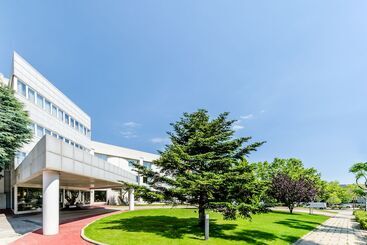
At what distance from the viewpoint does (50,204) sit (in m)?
15.7

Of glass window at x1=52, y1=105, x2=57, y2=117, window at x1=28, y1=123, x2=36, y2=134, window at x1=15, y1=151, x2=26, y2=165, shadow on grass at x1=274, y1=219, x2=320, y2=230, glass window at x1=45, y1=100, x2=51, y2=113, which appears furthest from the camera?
glass window at x1=52, y1=105, x2=57, y2=117

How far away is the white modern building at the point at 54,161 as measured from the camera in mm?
15852

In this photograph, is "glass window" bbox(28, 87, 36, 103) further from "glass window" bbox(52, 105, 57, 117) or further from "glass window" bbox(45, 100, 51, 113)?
"glass window" bbox(52, 105, 57, 117)

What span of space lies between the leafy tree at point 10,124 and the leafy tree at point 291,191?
28.8 meters

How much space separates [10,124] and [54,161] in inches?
587

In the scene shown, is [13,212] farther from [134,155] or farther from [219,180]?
[134,155]

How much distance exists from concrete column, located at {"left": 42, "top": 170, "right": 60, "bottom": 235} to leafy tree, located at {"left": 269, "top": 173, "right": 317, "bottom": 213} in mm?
27040

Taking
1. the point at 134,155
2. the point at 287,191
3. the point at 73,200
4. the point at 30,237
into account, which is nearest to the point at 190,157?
the point at 30,237

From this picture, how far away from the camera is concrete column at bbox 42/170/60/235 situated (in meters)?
15.6

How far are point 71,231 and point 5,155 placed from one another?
44.2 feet

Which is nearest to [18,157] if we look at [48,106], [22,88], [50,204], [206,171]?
[48,106]

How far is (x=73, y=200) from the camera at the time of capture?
4069 centimetres

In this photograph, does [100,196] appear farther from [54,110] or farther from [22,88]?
[22,88]

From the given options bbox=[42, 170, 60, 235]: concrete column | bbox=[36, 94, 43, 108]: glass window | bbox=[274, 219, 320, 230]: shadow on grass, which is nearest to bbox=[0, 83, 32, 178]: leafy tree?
bbox=[36, 94, 43, 108]: glass window
